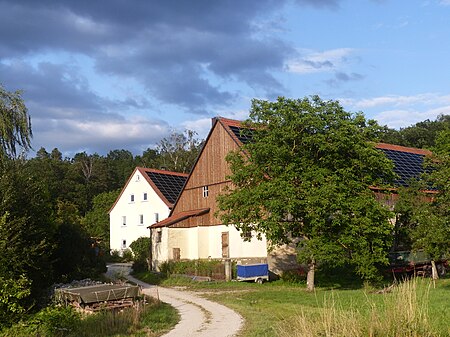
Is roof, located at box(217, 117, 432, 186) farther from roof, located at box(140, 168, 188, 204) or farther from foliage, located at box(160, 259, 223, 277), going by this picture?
roof, located at box(140, 168, 188, 204)

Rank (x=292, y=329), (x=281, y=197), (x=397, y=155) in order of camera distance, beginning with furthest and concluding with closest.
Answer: (x=397, y=155) < (x=281, y=197) < (x=292, y=329)

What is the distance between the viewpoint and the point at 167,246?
36625 millimetres

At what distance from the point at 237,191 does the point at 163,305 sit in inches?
312

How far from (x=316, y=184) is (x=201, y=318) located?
32.0ft

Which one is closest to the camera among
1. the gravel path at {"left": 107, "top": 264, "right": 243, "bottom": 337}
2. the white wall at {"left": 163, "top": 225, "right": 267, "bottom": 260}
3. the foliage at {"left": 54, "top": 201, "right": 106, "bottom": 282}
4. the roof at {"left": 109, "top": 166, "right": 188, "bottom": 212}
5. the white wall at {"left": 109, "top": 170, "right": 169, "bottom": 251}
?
the gravel path at {"left": 107, "top": 264, "right": 243, "bottom": 337}

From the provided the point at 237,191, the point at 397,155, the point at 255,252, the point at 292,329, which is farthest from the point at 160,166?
the point at 292,329

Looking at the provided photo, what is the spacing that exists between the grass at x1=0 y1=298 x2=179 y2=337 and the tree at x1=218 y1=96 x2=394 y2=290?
29.3 ft

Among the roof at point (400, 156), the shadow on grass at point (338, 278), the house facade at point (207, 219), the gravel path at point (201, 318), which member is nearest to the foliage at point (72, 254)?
the gravel path at point (201, 318)

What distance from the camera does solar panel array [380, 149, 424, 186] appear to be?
135ft

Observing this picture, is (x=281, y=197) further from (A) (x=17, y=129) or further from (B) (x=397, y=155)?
(B) (x=397, y=155)

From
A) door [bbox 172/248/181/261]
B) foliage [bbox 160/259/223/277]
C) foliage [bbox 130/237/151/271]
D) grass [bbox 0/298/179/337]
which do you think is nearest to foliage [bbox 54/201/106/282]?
foliage [bbox 160/259/223/277]

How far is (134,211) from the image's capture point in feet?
170

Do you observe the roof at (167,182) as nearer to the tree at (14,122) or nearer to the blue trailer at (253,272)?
the blue trailer at (253,272)

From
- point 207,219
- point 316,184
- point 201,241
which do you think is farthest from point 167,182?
point 316,184
